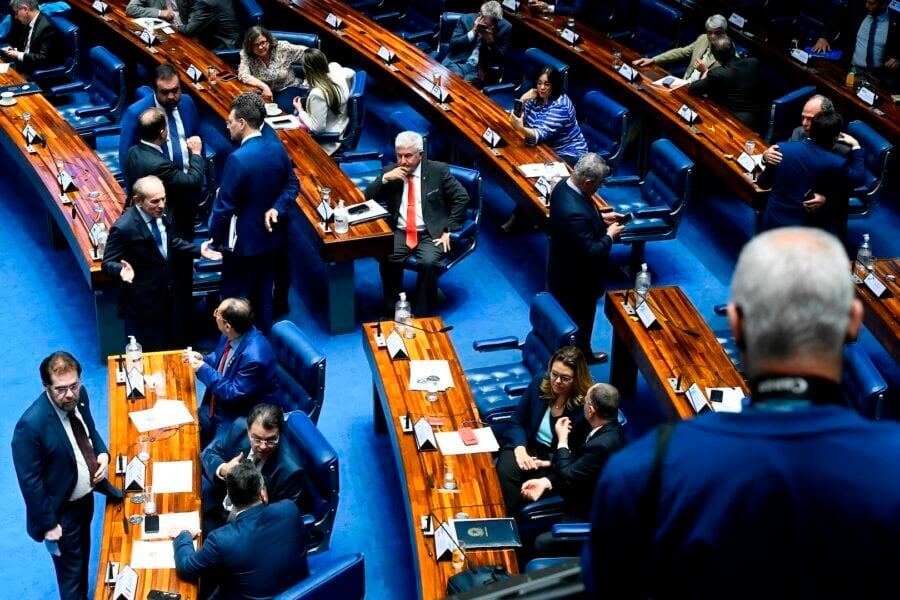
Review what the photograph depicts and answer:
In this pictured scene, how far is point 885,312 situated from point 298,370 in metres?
3.23

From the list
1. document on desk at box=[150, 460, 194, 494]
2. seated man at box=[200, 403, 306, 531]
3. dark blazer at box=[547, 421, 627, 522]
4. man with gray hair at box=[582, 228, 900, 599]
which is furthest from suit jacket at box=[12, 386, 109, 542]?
man with gray hair at box=[582, 228, 900, 599]

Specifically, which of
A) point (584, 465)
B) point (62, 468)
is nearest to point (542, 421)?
point (584, 465)

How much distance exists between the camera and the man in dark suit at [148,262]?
6.92 metres

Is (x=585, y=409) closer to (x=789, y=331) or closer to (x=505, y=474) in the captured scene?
(x=505, y=474)

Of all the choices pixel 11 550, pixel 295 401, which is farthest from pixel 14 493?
pixel 295 401

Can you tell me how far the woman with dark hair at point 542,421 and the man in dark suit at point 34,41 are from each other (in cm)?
605

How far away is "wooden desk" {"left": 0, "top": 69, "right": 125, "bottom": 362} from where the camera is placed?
754 centimetres

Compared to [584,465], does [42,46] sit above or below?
below

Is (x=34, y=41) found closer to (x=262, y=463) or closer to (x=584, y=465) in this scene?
(x=262, y=463)

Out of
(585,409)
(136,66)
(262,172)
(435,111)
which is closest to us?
(585,409)

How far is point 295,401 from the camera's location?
259 inches

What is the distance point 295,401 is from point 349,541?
78 cm

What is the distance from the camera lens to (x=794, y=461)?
1.81 metres

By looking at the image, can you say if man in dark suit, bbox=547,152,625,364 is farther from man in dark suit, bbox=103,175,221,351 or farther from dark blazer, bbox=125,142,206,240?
dark blazer, bbox=125,142,206,240
